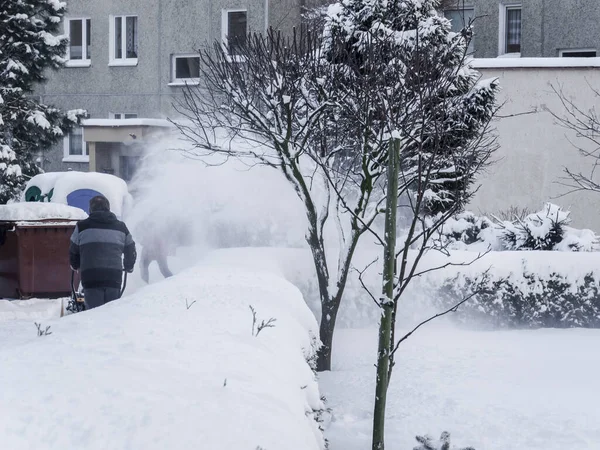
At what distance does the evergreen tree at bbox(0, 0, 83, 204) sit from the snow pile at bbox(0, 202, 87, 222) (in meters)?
6.24

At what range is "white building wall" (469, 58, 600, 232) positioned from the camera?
68.3 ft

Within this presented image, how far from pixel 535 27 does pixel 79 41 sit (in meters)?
14.7

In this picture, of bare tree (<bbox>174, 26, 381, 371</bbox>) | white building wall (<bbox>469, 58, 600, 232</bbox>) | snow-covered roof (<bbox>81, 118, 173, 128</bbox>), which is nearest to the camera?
bare tree (<bbox>174, 26, 381, 371</bbox>)

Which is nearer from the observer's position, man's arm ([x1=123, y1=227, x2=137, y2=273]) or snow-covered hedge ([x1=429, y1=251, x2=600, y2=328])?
man's arm ([x1=123, y1=227, x2=137, y2=273])

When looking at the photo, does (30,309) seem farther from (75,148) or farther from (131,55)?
(75,148)

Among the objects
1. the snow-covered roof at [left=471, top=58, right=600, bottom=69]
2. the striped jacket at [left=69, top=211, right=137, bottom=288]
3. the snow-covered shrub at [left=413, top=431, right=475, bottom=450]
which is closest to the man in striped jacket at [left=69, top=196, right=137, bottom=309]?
the striped jacket at [left=69, top=211, right=137, bottom=288]

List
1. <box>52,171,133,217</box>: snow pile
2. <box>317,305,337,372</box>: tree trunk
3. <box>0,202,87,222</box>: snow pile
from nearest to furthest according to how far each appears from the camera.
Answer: <box>317,305,337,372</box>: tree trunk, <box>0,202,87,222</box>: snow pile, <box>52,171,133,217</box>: snow pile

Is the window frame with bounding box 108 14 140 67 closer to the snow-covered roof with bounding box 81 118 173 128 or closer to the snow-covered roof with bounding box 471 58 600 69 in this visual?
the snow-covered roof with bounding box 81 118 173 128

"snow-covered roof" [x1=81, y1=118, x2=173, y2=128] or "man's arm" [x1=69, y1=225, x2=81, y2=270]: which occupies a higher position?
"snow-covered roof" [x1=81, y1=118, x2=173, y2=128]

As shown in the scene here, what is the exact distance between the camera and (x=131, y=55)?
32.4 metres

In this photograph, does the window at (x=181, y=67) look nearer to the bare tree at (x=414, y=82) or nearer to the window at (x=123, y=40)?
the window at (x=123, y=40)

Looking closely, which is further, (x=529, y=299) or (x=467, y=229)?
(x=467, y=229)

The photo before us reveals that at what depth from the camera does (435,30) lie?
1448 cm

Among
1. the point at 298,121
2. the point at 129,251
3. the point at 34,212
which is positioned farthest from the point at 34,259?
the point at 298,121
